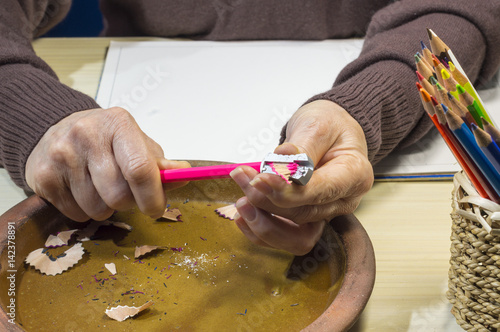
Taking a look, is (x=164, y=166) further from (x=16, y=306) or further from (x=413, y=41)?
(x=413, y=41)

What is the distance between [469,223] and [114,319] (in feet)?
1.13

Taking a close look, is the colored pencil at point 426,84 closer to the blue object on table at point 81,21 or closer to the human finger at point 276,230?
the human finger at point 276,230

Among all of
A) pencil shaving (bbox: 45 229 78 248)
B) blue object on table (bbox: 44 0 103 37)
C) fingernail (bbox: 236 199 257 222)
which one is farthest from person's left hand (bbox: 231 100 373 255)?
blue object on table (bbox: 44 0 103 37)

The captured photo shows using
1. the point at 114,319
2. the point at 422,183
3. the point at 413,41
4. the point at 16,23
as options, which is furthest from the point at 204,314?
the point at 16,23

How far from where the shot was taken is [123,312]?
1.73ft

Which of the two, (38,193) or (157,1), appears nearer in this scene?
(38,193)

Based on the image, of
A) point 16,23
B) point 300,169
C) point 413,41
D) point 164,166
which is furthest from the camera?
point 16,23

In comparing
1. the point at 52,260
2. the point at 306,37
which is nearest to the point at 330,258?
the point at 52,260

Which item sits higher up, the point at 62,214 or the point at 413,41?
the point at 413,41

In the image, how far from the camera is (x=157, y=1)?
111 cm

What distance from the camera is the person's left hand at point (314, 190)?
0.50m

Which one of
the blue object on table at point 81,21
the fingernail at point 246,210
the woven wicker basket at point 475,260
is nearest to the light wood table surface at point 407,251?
the woven wicker basket at point 475,260

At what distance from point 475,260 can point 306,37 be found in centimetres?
75

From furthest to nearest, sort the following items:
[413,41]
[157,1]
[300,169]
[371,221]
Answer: [157,1]
[413,41]
[371,221]
[300,169]
